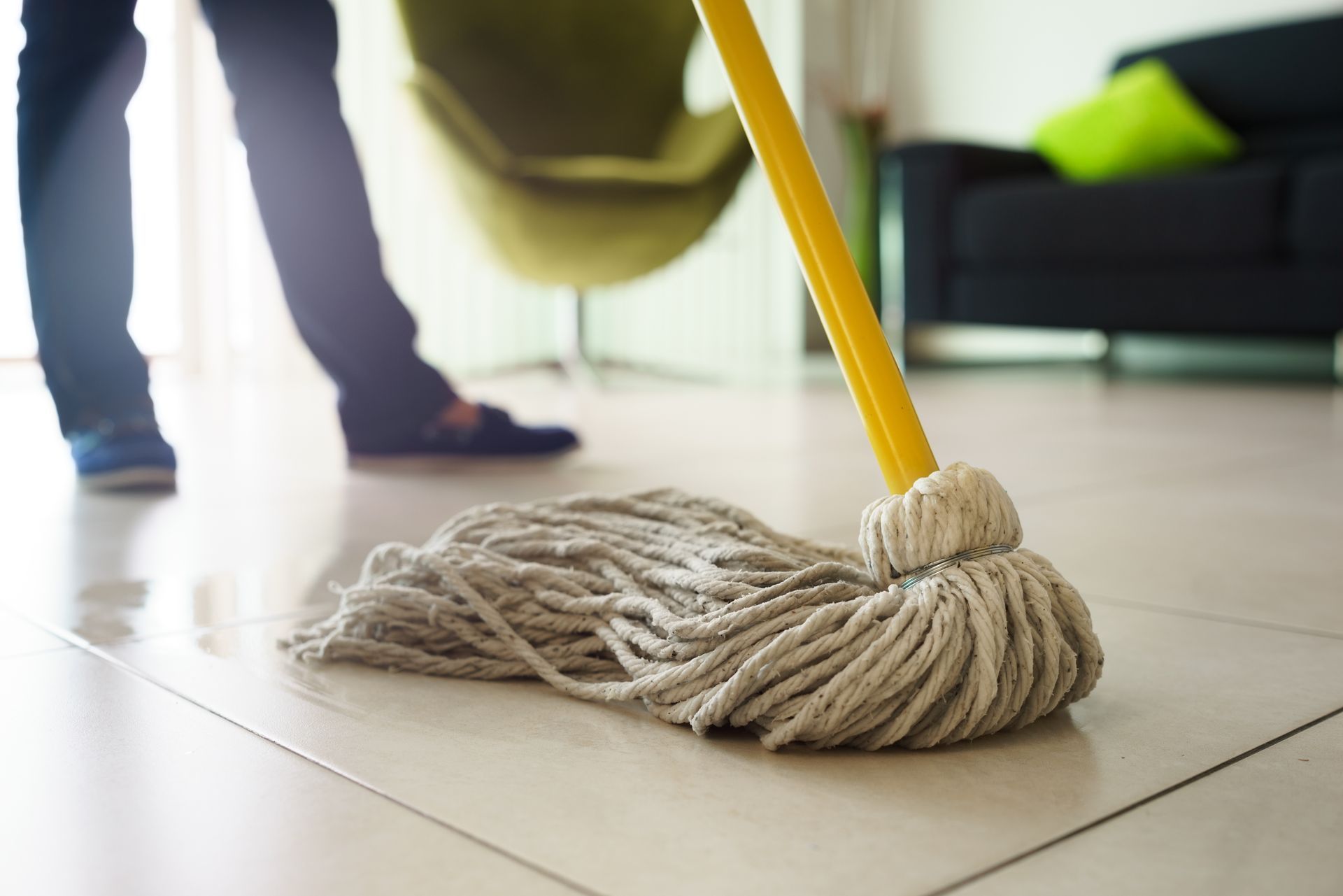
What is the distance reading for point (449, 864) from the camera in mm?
435

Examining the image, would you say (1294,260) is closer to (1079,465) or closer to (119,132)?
(1079,465)

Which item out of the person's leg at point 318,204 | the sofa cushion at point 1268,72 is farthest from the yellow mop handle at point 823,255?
the sofa cushion at point 1268,72

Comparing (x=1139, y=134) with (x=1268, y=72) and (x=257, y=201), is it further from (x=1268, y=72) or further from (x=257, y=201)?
(x=257, y=201)

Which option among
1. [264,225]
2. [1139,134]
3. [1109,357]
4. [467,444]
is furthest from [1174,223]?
[264,225]

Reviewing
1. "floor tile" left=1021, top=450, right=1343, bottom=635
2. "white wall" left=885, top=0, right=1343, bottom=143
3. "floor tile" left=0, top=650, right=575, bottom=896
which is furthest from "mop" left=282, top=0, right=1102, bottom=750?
"white wall" left=885, top=0, right=1343, bottom=143

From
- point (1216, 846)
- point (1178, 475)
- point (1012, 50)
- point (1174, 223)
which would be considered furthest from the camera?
point (1012, 50)

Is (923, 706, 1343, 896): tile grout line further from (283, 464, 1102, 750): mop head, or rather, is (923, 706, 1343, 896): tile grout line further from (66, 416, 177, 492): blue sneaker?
(66, 416, 177, 492): blue sneaker

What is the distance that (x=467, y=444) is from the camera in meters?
1.49

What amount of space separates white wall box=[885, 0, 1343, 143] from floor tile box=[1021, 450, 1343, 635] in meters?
2.64

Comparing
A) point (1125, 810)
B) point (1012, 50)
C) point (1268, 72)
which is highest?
point (1012, 50)

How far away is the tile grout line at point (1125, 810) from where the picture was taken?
42 cm

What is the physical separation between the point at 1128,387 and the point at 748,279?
5.85 ft

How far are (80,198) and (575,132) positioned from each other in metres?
1.80

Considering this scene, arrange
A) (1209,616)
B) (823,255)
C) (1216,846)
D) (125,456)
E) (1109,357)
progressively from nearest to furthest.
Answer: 1. (1216,846)
2. (823,255)
3. (1209,616)
4. (125,456)
5. (1109,357)
